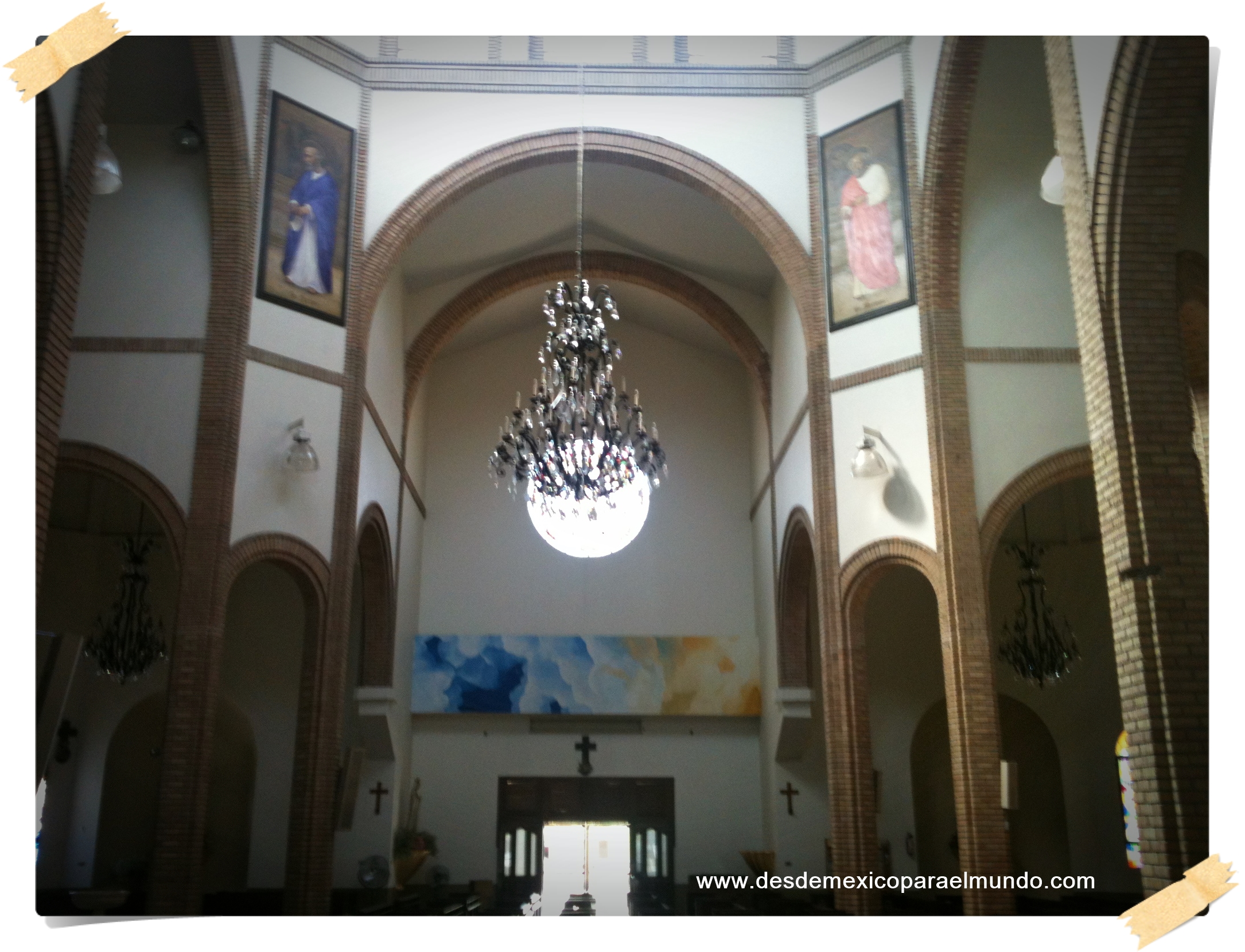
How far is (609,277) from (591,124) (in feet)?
12.9

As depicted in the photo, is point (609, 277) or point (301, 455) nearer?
point (301, 455)

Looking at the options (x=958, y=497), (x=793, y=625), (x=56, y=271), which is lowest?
(x=793, y=625)

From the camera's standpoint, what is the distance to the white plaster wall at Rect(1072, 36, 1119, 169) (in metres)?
7.26

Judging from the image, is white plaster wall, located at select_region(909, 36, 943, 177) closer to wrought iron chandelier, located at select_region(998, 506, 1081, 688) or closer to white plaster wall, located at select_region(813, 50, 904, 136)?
white plaster wall, located at select_region(813, 50, 904, 136)

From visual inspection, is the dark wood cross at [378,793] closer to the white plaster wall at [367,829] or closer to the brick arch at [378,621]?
the white plaster wall at [367,829]

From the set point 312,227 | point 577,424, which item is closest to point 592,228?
point 312,227

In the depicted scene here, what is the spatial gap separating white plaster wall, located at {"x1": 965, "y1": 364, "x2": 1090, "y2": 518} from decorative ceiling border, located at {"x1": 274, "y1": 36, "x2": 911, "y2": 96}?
4.22 m

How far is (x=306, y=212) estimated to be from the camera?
1263cm

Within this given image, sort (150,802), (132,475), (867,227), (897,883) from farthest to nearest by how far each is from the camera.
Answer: (150,802), (867,227), (897,883), (132,475)

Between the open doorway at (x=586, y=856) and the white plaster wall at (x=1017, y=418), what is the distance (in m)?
9.23

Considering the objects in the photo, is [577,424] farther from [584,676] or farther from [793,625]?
[584,676]
